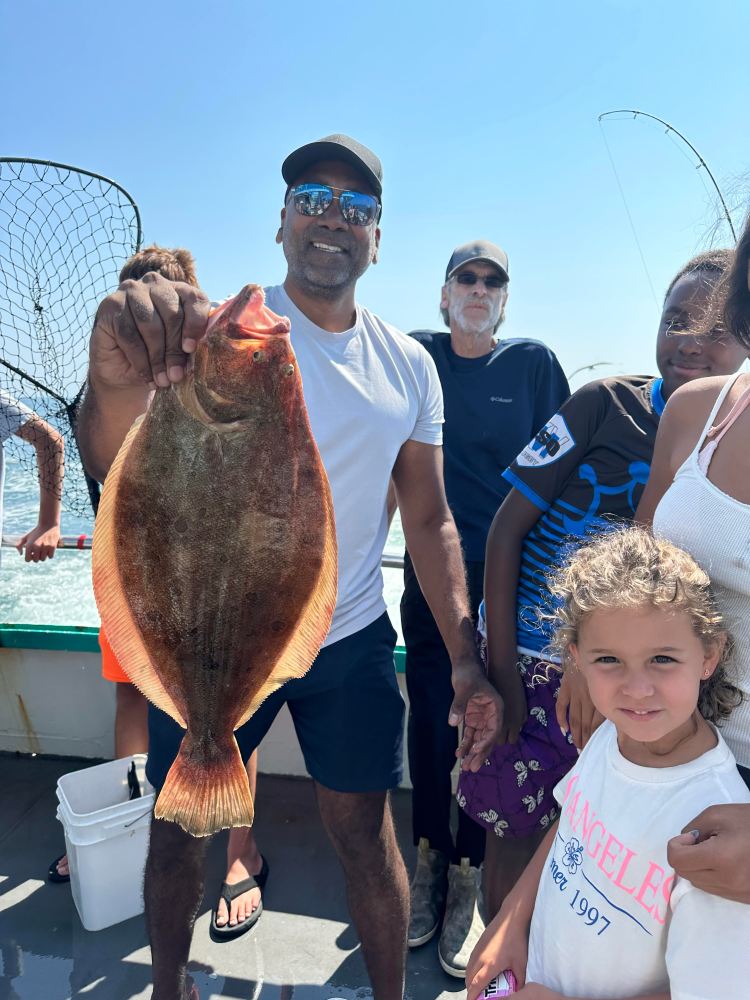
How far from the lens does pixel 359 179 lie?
2.14 meters

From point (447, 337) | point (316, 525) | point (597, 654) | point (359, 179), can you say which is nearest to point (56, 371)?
point (447, 337)

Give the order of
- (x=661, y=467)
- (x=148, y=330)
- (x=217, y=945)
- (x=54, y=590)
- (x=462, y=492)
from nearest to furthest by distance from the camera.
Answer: (x=148, y=330)
(x=661, y=467)
(x=217, y=945)
(x=462, y=492)
(x=54, y=590)

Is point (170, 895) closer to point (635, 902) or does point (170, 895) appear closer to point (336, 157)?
point (635, 902)

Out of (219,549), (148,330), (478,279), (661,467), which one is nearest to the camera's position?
(148,330)

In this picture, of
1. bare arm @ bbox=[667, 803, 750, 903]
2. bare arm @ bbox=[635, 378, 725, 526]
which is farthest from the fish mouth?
bare arm @ bbox=[667, 803, 750, 903]

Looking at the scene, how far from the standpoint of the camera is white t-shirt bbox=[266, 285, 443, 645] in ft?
6.81

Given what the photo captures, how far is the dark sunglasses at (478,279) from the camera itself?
3617 mm

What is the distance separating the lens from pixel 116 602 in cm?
150

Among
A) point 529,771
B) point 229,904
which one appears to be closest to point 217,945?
point 229,904

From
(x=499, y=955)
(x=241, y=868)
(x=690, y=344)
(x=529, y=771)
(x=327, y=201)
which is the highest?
(x=327, y=201)

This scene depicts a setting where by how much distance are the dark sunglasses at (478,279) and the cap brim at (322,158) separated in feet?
5.04

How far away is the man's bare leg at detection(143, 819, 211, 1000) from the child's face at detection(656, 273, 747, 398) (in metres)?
2.04

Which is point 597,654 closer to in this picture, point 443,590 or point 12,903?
point 443,590

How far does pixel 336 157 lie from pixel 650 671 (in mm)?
1703
